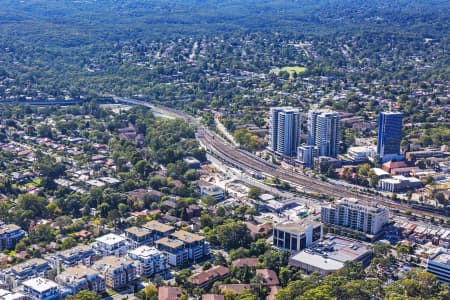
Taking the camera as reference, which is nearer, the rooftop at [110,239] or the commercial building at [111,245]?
the commercial building at [111,245]

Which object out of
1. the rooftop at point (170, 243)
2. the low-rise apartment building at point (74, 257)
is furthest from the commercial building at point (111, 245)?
the rooftop at point (170, 243)

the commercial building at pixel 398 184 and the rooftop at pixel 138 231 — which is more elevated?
the rooftop at pixel 138 231

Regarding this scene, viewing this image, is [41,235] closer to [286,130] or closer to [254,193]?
[254,193]

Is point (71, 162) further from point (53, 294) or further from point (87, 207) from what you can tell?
point (53, 294)

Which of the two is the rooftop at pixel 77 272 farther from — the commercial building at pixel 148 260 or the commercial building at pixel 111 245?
the commercial building at pixel 111 245

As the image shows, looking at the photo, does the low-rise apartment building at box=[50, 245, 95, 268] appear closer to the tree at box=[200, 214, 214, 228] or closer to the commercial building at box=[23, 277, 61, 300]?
the commercial building at box=[23, 277, 61, 300]

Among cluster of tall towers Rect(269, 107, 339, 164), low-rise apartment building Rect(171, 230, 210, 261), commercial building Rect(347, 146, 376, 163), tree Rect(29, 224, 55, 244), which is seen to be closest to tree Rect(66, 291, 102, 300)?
low-rise apartment building Rect(171, 230, 210, 261)
